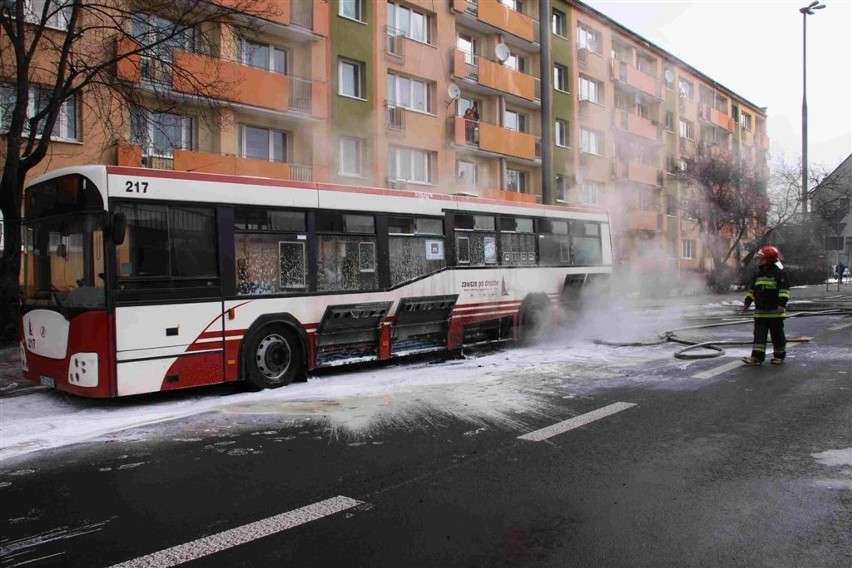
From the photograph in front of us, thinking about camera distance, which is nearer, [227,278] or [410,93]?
[227,278]

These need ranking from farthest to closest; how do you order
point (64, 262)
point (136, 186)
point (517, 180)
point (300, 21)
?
1. point (517, 180)
2. point (300, 21)
3. point (64, 262)
4. point (136, 186)

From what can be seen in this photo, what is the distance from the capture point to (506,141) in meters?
25.1

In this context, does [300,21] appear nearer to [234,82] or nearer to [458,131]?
[234,82]

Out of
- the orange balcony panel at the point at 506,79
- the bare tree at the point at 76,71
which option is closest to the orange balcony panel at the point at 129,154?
the bare tree at the point at 76,71

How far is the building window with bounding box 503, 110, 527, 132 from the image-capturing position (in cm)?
2691

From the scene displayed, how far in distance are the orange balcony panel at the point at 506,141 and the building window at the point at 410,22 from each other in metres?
3.88

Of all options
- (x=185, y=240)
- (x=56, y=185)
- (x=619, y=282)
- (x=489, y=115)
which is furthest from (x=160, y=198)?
(x=489, y=115)

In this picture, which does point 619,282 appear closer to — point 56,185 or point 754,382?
point 754,382

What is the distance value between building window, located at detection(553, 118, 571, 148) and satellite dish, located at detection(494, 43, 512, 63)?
4797 millimetres

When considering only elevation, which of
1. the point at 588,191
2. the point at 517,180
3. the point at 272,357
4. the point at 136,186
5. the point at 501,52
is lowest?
the point at 272,357

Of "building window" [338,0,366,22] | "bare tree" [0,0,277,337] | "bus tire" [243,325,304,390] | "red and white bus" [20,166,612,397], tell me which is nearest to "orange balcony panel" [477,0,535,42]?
"building window" [338,0,366,22]

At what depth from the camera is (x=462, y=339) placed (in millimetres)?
10445

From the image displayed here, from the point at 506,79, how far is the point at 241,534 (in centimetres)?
2436

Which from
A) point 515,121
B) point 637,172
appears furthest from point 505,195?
point 637,172
